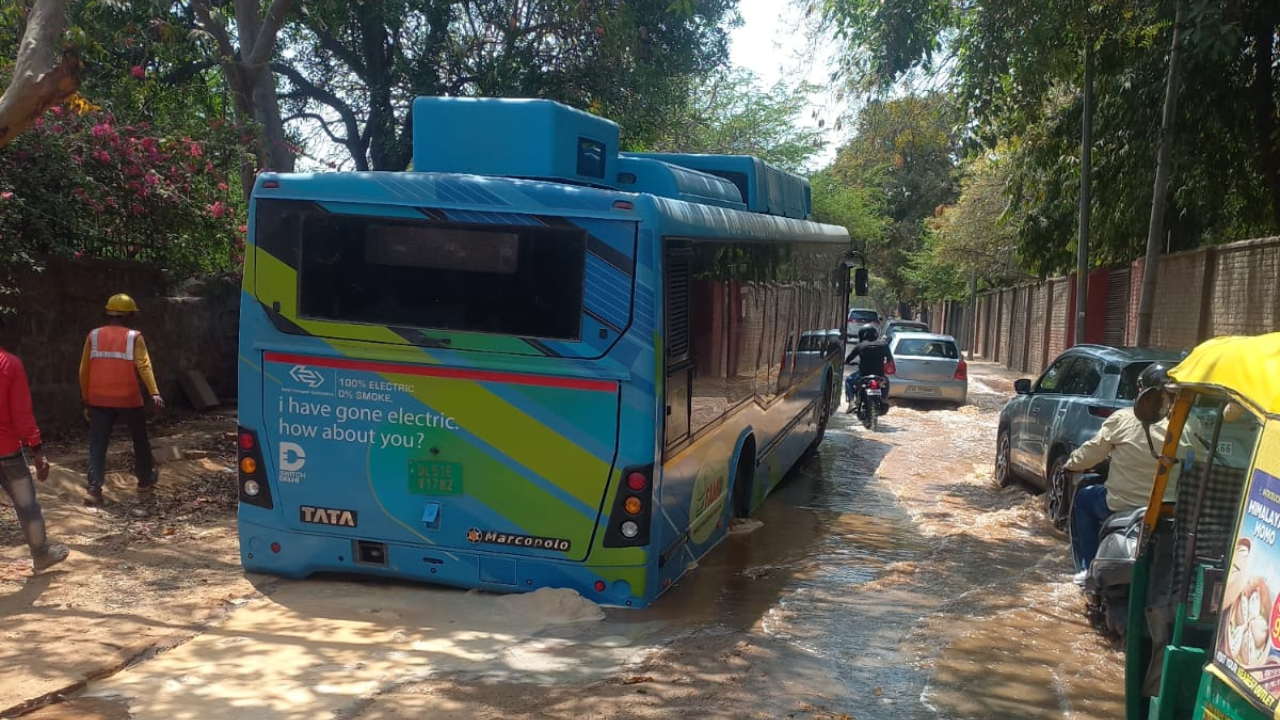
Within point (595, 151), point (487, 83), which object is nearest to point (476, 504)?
point (595, 151)

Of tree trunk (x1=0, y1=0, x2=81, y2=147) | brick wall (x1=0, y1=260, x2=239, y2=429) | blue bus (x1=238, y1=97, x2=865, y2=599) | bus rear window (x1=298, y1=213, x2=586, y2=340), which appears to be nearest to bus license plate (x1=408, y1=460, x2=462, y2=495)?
blue bus (x1=238, y1=97, x2=865, y2=599)

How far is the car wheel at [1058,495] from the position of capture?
10164 millimetres

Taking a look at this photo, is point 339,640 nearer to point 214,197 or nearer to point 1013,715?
point 1013,715

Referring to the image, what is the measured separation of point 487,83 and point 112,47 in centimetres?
553

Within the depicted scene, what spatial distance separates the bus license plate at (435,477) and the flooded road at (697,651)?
26.4 inches

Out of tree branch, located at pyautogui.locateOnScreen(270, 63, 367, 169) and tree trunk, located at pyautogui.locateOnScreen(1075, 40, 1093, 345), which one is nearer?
tree trunk, located at pyautogui.locateOnScreen(1075, 40, 1093, 345)

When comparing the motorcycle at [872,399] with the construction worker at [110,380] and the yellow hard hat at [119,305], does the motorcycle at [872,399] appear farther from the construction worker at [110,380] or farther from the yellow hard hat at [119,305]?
the yellow hard hat at [119,305]

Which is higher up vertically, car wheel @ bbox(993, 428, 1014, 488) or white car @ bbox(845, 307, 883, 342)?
white car @ bbox(845, 307, 883, 342)

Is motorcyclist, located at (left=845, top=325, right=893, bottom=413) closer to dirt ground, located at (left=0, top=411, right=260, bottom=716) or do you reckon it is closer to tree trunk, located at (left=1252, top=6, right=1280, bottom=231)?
tree trunk, located at (left=1252, top=6, right=1280, bottom=231)

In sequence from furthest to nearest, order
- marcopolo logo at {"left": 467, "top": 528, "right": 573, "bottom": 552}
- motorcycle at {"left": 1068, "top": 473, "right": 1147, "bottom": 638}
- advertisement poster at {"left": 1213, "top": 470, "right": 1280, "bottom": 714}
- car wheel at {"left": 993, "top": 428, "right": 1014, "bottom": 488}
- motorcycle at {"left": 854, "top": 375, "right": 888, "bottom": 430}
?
motorcycle at {"left": 854, "top": 375, "right": 888, "bottom": 430} < car wheel at {"left": 993, "top": 428, "right": 1014, "bottom": 488} < marcopolo logo at {"left": 467, "top": 528, "right": 573, "bottom": 552} < motorcycle at {"left": 1068, "top": 473, "right": 1147, "bottom": 638} < advertisement poster at {"left": 1213, "top": 470, "right": 1280, "bottom": 714}

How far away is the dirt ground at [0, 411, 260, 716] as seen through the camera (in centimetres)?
559

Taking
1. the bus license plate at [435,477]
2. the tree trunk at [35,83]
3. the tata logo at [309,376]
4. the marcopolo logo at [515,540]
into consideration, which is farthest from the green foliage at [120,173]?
the marcopolo logo at [515,540]

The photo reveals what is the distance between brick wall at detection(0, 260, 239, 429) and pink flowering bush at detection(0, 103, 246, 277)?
273 millimetres

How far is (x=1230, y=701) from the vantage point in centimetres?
326
